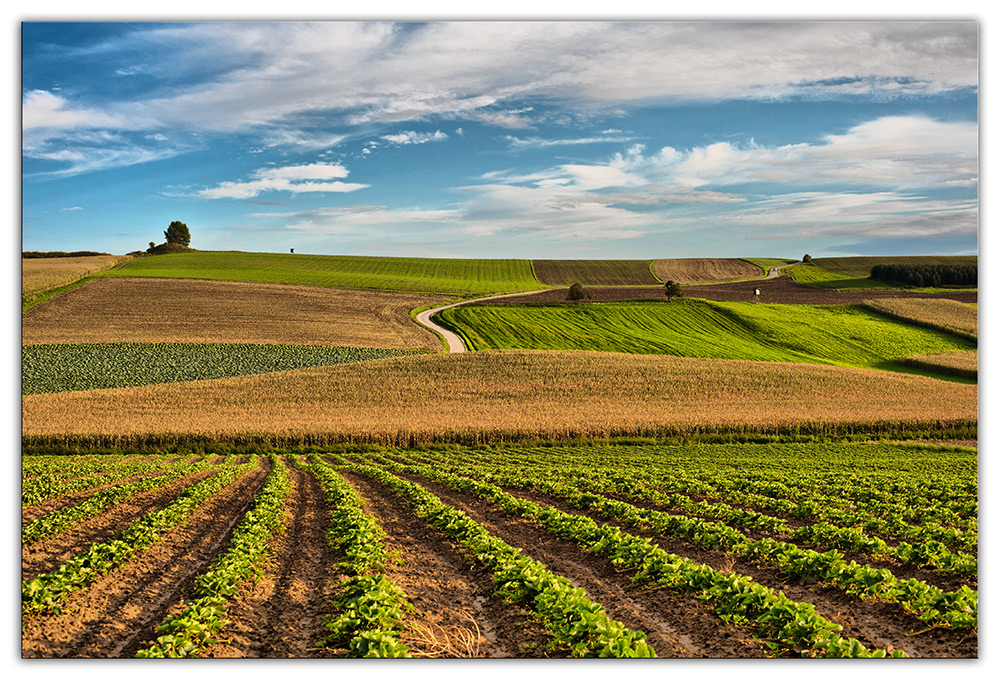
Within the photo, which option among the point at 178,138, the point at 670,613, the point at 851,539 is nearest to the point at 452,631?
the point at 670,613

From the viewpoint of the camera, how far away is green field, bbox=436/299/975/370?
4488 centimetres

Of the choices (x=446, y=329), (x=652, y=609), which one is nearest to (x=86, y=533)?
(x=652, y=609)

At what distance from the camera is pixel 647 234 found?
14328mm

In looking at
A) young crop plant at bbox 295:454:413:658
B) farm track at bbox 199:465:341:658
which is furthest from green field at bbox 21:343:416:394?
young crop plant at bbox 295:454:413:658

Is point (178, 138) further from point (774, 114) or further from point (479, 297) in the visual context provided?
point (479, 297)

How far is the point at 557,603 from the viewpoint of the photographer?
6754 millimetres

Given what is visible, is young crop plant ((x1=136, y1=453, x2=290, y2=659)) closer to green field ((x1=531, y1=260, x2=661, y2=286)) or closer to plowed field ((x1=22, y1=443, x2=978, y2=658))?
plowed field ((x1=22, y1=443, x2=978, y2=658))

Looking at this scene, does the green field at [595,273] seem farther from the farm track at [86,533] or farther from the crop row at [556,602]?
the crop row at [556,602]

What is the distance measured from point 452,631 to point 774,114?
11961 millimetres

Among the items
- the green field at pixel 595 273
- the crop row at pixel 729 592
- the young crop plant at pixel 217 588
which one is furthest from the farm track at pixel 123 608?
the green field at pixel 595 273

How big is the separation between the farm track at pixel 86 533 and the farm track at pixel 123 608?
4.25 ft

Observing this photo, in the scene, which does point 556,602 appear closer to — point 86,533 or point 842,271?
point 86,533

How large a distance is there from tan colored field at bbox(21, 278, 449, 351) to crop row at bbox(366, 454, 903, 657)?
31364 mm

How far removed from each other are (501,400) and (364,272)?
239 feet
